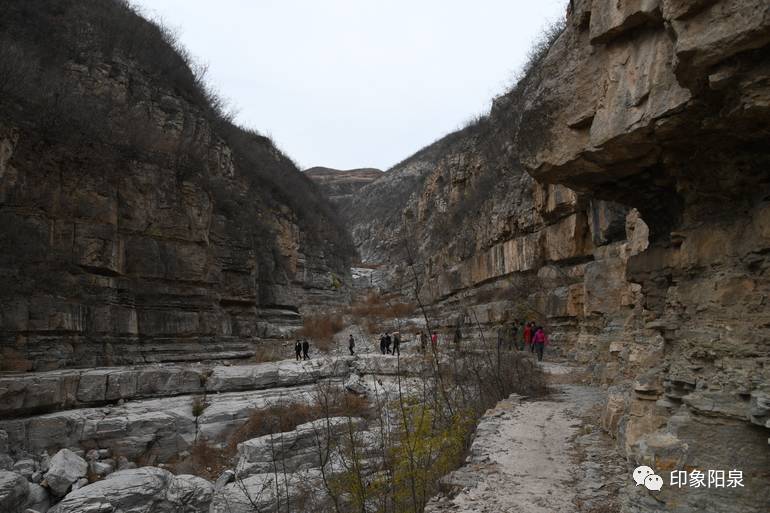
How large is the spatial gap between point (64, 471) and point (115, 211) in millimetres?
10145

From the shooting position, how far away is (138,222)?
17.6 m

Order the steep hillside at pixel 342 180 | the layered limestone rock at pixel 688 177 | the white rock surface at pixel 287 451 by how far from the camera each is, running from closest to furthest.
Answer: the layered limestone rock at pixel 688 177
the white rock surface at pixel 287 451
the steep hillside at pixel 342 180

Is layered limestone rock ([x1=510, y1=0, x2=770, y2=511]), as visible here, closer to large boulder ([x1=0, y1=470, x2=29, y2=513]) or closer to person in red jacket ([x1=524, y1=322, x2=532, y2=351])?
large boulder ([x1=0, y1=470, x2=29, y2=513])

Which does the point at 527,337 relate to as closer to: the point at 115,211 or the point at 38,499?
the point at 38,499

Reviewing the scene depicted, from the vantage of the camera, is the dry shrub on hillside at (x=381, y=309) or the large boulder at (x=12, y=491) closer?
the large boulder at (x=12, y=491)

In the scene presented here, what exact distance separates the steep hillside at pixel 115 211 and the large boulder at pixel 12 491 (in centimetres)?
547

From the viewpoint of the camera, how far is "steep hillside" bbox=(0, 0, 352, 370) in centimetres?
1416

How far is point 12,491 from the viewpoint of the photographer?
7.76 metres

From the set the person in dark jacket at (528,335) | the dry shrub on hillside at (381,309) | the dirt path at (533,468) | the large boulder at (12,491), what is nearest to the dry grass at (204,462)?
the large boulder at (12,491)

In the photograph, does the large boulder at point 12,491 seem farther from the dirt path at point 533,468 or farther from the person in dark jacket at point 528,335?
the person in dark jacket at point 528,335

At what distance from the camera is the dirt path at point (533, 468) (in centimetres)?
411

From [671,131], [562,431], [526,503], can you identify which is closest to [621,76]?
[671,131]

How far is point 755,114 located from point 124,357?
16.7m

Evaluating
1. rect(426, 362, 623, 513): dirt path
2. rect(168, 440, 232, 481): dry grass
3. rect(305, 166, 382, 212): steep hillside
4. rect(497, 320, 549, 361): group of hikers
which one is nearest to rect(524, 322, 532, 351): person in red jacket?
rect(497, 320, 549, 361): group of hikers
